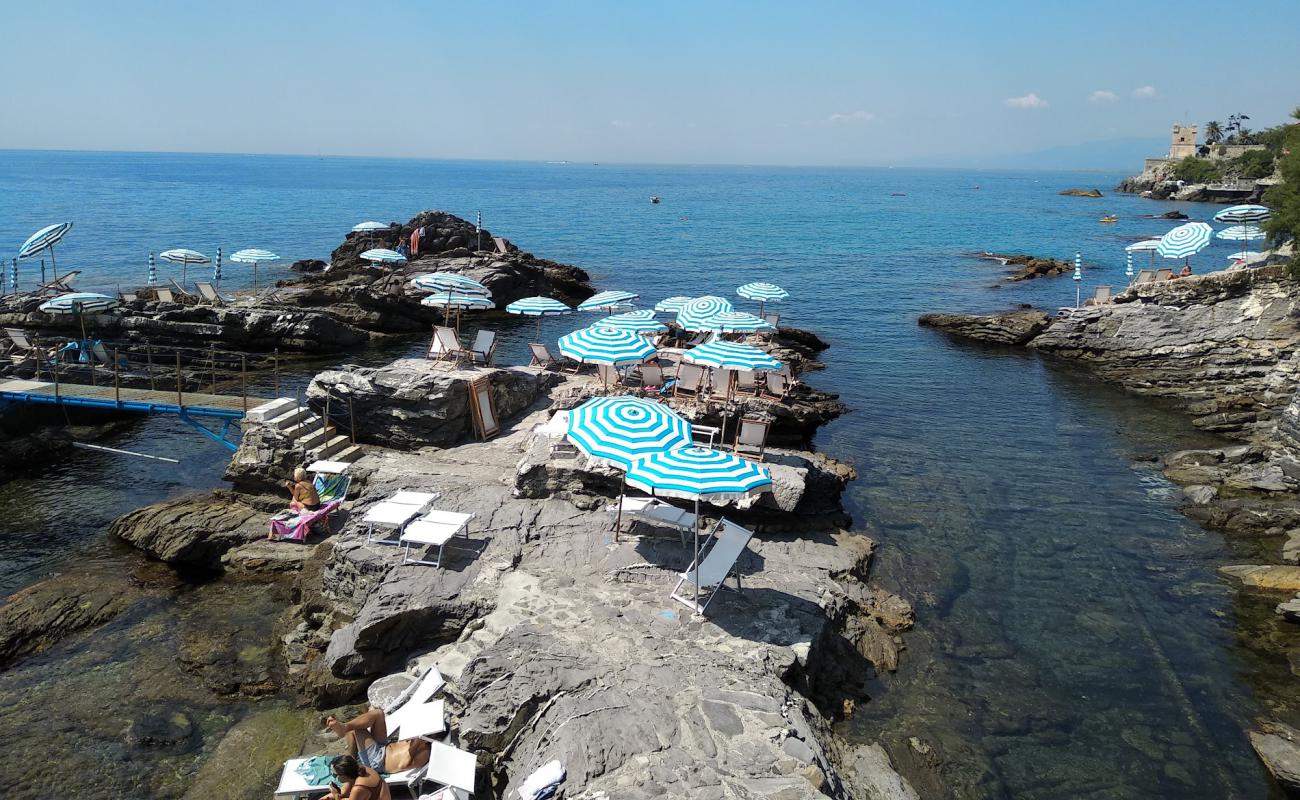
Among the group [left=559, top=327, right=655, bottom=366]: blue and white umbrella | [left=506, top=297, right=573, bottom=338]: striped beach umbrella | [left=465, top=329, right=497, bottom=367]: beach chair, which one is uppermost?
[left=559, top=327, right=655, bottom=366]: blue and white umbrella

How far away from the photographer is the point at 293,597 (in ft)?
42.0

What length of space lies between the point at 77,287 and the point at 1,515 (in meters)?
33.8

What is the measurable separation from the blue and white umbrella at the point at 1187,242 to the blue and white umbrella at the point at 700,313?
18805mm

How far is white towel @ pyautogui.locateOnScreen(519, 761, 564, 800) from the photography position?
710cm

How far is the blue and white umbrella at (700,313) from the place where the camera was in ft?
72.6

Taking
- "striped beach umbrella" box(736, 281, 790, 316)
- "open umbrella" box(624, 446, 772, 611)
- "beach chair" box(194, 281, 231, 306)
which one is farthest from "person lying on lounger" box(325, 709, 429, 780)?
"beach chair" box(194, 281, 231, 306)

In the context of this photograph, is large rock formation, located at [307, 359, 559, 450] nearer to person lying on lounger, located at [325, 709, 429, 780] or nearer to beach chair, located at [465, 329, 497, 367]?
beach chair, located at [465, 329, 497, 367]

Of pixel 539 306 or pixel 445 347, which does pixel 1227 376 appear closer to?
pixel 539 306

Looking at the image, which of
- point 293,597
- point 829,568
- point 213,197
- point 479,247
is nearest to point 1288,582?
point 829,568

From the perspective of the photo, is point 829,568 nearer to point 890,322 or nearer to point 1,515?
point 1,515

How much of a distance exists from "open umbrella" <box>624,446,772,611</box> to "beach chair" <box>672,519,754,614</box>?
0.14 metres

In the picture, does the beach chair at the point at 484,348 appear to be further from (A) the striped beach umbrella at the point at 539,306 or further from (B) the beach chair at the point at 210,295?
(B) the beach chair at the point at 210,295

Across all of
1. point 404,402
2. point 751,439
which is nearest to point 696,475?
point 751,439

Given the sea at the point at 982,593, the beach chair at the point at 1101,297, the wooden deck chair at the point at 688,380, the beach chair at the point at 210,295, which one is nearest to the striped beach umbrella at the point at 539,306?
the sea at the point at 982,593
